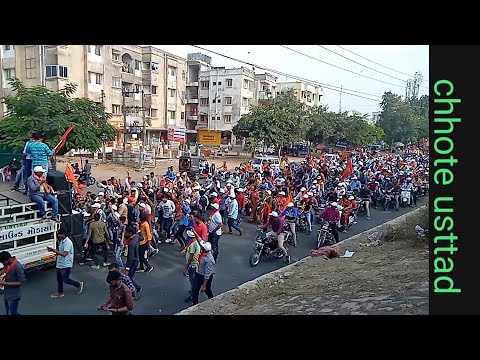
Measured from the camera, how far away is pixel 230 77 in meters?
42.2

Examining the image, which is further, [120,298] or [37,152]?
[37,152]

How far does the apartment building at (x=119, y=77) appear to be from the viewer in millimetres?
25016

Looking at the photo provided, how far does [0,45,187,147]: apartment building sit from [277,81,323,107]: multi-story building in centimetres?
1714

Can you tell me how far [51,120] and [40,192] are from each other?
8.86 metres

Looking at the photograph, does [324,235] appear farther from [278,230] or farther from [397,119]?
[397,119]

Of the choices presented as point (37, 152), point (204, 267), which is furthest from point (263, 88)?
point (204, 267)

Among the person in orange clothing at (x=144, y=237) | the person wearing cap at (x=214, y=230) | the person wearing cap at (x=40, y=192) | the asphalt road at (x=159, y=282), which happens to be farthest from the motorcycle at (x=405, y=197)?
the person wearing cap at (x=40, y=192)

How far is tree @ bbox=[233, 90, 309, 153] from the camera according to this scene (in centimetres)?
3117

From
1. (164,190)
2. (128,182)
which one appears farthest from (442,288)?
(128,182)

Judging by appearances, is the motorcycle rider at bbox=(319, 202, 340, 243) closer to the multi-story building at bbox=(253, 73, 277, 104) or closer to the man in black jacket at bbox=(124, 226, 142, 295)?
the man in black jacket at bbox=(124, 226, 142, 295)

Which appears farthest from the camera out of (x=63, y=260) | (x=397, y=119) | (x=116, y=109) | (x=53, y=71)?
(x=397, y=119)

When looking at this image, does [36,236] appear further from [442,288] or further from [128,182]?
[442,288]

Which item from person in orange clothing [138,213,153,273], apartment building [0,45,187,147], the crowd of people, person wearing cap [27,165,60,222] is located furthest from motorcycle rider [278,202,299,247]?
apartment building [0,45,187,147]

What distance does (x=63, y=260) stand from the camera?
21.7ft
